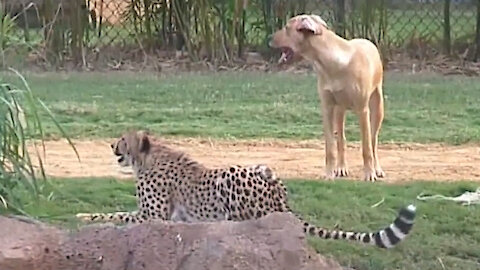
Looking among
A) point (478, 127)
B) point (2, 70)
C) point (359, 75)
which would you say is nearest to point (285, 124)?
point (478, 127)

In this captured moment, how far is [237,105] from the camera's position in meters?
10.1

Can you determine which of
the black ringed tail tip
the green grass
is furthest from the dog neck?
the black ringed tail tip

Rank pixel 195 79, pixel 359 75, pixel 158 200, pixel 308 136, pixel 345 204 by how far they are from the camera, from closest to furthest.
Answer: pixel 158 200 < pixel 345 204 < pixel 359 75 < pixel 308 136 < pixel 195 79

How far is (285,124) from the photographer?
9234 mm

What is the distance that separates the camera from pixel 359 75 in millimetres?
7316

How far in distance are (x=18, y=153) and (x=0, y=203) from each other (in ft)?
0.71

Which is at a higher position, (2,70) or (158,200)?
(2,70)

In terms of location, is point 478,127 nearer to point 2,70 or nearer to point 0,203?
point 2,70

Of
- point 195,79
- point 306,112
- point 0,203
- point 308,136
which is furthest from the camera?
point 195,79

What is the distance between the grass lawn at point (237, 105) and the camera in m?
8.83

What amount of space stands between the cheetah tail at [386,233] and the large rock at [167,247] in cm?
56

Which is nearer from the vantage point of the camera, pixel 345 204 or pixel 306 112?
pixel 345 204

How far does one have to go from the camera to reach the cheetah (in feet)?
17.5

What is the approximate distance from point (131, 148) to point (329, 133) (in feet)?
5.84
